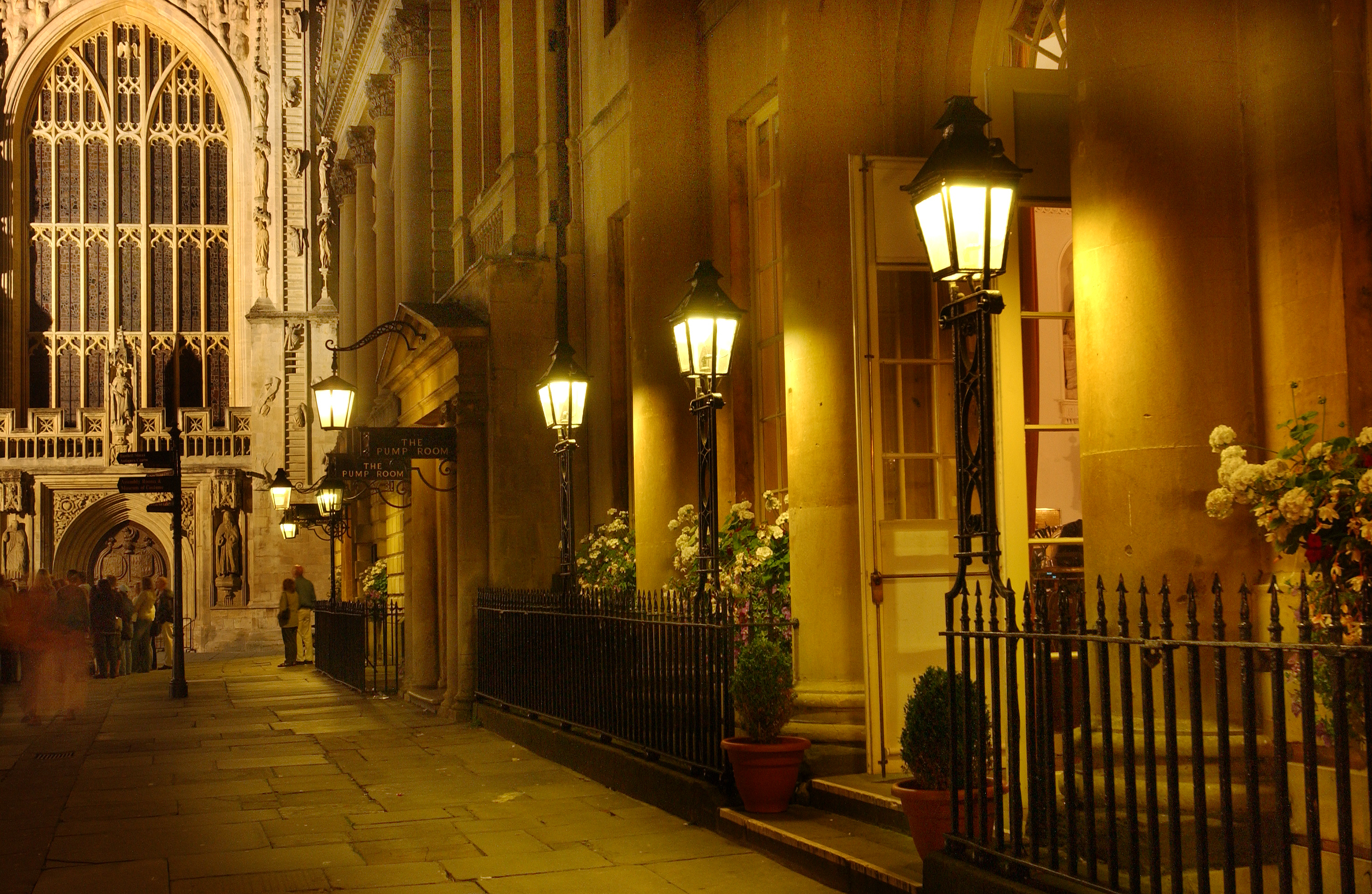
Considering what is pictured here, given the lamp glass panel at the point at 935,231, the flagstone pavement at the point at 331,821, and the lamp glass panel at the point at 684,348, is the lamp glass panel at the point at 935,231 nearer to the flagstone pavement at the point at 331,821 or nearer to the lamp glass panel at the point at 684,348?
the lamp glass panel at the point at 684,348

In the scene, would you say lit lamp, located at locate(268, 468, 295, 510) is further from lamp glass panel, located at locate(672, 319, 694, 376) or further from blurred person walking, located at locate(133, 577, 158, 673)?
lamp glass panel, located at locate(672, 319, 694, 376)

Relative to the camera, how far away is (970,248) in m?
6.06

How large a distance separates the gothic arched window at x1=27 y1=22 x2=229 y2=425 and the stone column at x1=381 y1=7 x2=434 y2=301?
19.3 metres

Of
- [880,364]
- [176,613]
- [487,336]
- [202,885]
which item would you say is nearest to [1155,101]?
[880,364]

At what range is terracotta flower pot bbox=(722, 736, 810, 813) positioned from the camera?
8.28m

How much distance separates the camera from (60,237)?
4038 cm

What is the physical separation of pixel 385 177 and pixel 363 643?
9945mm

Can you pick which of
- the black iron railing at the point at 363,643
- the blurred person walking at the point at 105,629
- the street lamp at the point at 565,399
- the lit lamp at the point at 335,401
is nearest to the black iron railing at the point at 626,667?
the street lamp at the point at 565,399

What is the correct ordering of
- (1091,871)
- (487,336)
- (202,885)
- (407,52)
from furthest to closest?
1. (407,52)
2. (487,336)
3. (202,885)
4. (1091,871)

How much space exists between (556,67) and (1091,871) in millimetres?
13398

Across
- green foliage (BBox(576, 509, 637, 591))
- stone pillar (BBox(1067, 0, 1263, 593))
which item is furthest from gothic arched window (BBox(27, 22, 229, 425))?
stone pillar (BBox(1067, 0, 1263, 593))

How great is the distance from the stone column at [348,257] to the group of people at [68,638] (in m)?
7.41

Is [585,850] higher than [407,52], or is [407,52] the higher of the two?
[407,52]

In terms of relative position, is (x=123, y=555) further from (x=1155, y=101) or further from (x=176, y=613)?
(x=1155, y=101)
